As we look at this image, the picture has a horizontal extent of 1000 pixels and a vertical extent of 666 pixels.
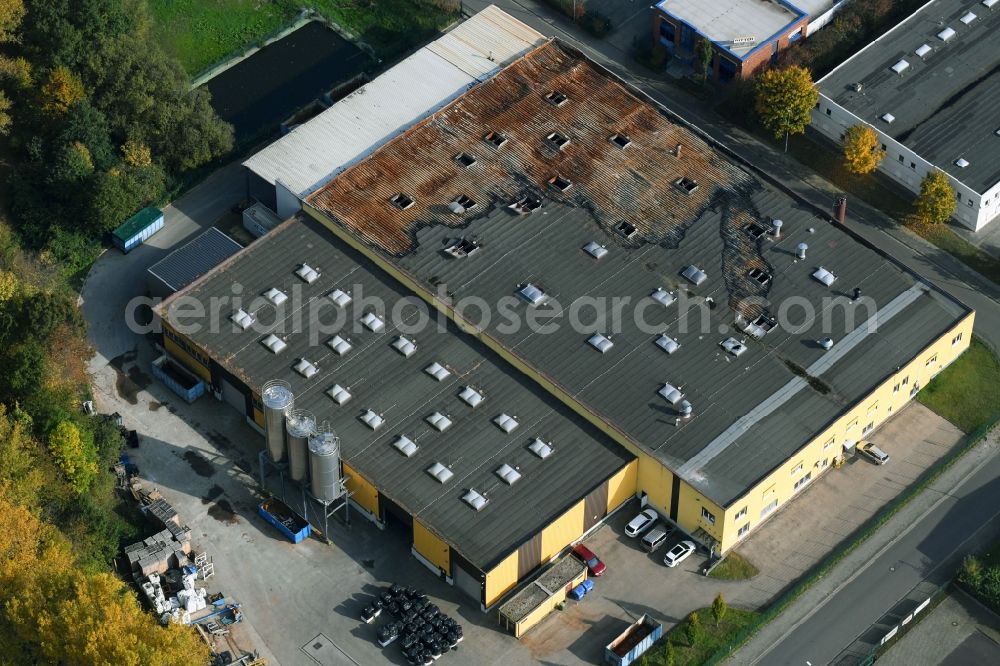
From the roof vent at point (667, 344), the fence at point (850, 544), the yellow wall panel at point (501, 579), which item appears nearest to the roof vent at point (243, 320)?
the yellow wall panel at point (501, 579)

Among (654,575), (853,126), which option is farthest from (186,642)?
(853,126)

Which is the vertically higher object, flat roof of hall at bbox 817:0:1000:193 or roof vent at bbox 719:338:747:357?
flat roof of hall at bbox 817:0:1000:193

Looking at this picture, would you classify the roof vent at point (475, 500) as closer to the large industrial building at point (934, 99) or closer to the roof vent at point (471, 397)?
the roof vent at point (471, 397)

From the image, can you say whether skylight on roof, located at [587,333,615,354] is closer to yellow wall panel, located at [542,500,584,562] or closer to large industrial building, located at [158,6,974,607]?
large industrial building, located at [158,6,974,607]

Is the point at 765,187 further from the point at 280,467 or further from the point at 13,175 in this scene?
the point at 13,175

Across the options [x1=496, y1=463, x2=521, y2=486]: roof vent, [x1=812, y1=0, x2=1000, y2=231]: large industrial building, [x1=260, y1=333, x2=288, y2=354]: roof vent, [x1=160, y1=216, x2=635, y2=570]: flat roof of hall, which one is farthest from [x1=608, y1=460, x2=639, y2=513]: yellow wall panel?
[x1=812, y1=0, x2=1000, y2=231]: large industrial building
